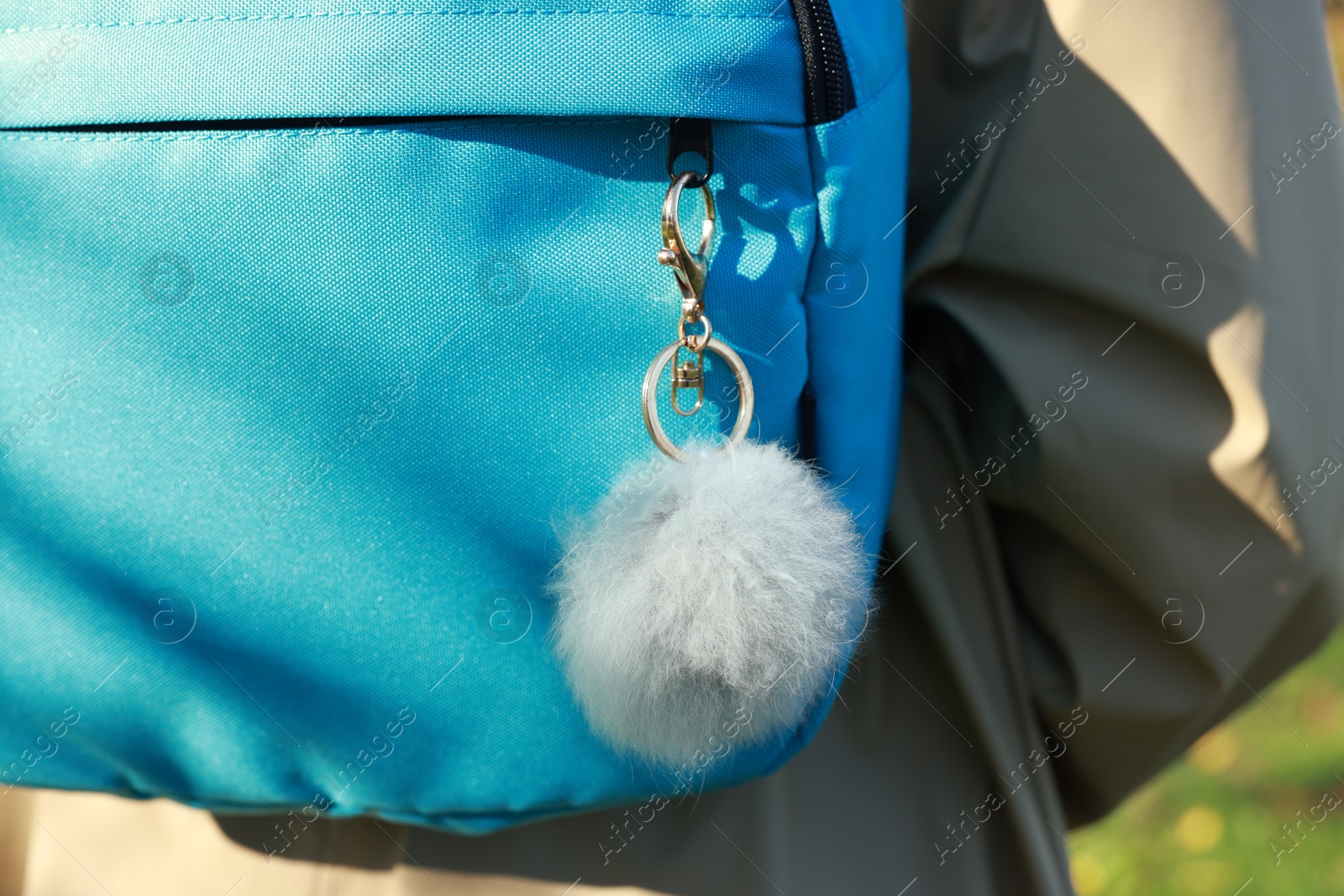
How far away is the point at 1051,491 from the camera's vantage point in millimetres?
771

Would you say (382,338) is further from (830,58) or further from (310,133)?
(830,58)

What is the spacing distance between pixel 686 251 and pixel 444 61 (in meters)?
0.18

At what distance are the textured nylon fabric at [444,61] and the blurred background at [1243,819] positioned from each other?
182cm

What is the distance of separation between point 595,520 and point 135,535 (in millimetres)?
316

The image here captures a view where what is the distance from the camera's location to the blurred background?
2010 mm

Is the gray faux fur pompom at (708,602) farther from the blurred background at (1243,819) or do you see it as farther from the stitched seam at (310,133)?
the blurred background at (1243,819)

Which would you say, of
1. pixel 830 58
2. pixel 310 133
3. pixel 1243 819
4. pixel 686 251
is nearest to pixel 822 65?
pixel 830 58

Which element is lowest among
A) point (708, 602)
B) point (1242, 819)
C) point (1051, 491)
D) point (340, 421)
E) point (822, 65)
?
point (1242, 819)

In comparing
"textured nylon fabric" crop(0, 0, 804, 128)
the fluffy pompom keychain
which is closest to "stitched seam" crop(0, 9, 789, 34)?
"textured nylon fabric" crop(0, 0, 804, 128)

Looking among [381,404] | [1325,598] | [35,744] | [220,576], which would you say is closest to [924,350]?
[1325,598]

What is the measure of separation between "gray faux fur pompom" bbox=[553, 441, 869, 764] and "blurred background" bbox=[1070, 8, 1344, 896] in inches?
67.3

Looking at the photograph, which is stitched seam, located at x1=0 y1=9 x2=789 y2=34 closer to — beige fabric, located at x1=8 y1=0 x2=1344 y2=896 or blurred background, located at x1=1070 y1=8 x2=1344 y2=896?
beige fabric, located at x1=8 y1=0 x2=1344 y2=896

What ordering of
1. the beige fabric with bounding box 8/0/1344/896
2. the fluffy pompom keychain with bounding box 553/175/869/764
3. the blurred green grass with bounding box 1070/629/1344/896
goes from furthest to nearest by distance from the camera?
the blurred green grass with bounding box 1070/629/1344/896
the beige fabric with bounding box 8/0/1344/896
the fluffy pompom keychain with bounding box 553/175/869/764

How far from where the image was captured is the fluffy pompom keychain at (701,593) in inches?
21.7
